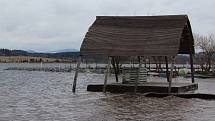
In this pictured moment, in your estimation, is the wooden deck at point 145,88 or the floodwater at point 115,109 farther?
the wooden deck at point 145,88

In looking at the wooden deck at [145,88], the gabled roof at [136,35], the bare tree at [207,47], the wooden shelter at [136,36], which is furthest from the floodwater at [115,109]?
the bare tree at [207,47]

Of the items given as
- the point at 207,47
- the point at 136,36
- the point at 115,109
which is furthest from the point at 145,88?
the point at 207,47

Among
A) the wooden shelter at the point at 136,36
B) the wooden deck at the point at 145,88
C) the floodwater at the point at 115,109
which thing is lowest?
the floodwater at the point at 115,109

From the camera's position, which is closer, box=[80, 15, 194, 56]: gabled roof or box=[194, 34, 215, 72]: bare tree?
box=[80, 15, 194, 56]: gabled roof

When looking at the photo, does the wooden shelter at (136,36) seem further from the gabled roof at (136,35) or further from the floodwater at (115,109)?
the floodwater at (115,109)

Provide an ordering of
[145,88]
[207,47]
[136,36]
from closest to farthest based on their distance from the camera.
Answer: [145,88] < [136,36] < [207,47]

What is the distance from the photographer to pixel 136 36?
3297cm

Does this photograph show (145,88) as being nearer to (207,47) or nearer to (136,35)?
(136,35)

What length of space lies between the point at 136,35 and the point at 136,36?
12 cm

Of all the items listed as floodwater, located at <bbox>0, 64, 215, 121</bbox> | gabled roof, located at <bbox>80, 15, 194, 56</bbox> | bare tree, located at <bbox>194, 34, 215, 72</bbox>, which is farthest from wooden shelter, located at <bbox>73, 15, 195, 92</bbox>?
bare tree, located at <bbox>194, 34, 215, 72</bbox>

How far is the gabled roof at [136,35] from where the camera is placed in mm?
31672

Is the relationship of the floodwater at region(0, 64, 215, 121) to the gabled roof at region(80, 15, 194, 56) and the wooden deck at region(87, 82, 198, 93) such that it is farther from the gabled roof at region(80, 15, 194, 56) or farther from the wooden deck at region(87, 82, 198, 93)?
the gabled roof at region(80, 15, 194, 56)

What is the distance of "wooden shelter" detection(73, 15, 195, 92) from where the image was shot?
31.6 meters

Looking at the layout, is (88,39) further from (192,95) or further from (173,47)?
(192,95)
